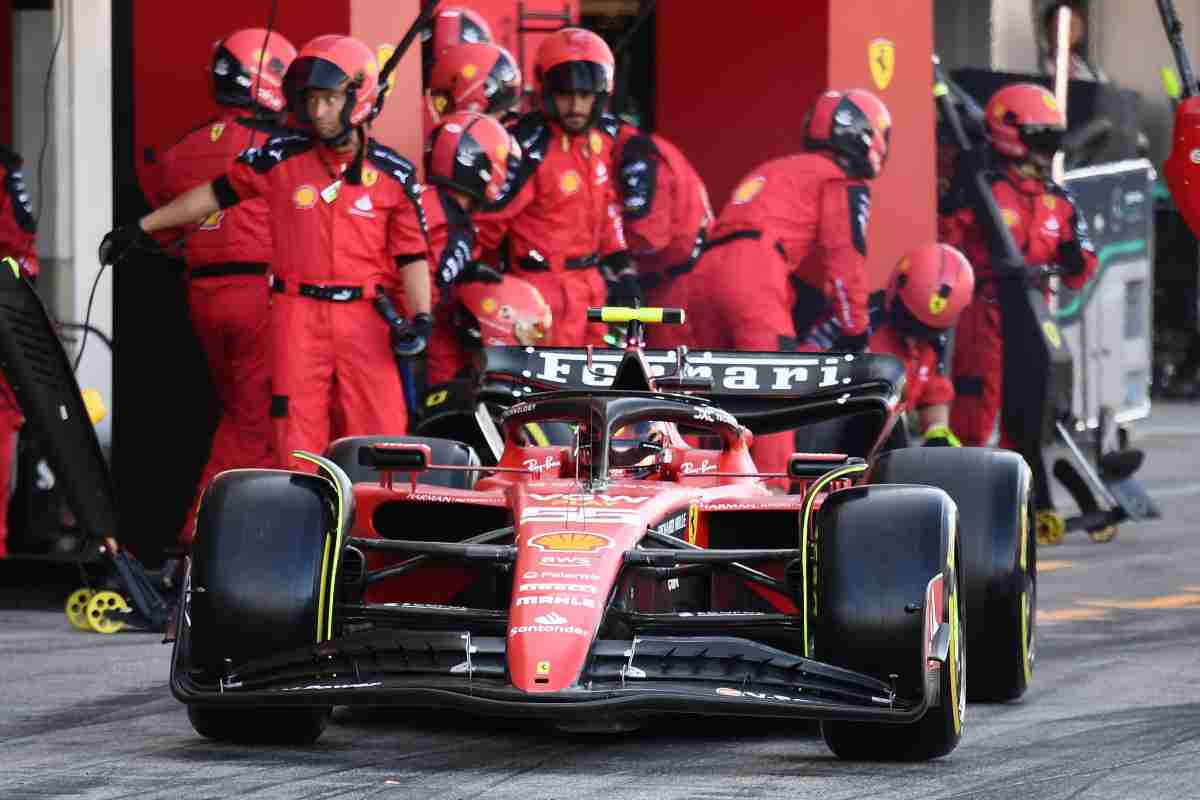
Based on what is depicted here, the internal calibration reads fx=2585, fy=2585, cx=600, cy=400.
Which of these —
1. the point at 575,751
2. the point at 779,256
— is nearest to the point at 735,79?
the point at 779,256

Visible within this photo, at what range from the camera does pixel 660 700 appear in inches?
256

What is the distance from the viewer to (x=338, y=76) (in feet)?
35.3

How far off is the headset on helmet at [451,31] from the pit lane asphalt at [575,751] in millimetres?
4508

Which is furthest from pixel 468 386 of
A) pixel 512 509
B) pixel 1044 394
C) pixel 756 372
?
pixel 1044 394

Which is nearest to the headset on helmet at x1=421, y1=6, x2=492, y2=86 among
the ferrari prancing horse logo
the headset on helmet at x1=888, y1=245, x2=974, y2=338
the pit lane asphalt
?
the headset on helmet at x1=888, y1=245, x2=974, y2=338

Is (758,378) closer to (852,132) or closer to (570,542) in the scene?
(570,542)

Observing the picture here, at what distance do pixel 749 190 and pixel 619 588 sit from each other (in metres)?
7.24

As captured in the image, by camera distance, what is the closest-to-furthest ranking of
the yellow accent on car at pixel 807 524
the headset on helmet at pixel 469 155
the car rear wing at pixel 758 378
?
the yellow accent on car at pixel 807 524, the car rear wing at pixel 758 378, the headset on helmet at pixel 469 155

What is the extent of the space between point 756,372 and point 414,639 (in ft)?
11.1

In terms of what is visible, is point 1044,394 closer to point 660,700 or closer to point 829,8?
point 829,8

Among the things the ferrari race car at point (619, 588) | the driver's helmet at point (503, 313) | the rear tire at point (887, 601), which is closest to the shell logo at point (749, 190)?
the driver's helmet at point (503, 313)

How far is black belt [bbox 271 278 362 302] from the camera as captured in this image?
35.9ft

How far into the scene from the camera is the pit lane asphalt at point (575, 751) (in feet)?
21.4

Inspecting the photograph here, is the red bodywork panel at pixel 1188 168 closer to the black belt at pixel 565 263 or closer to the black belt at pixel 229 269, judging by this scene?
the black belt at pixel 565 263
